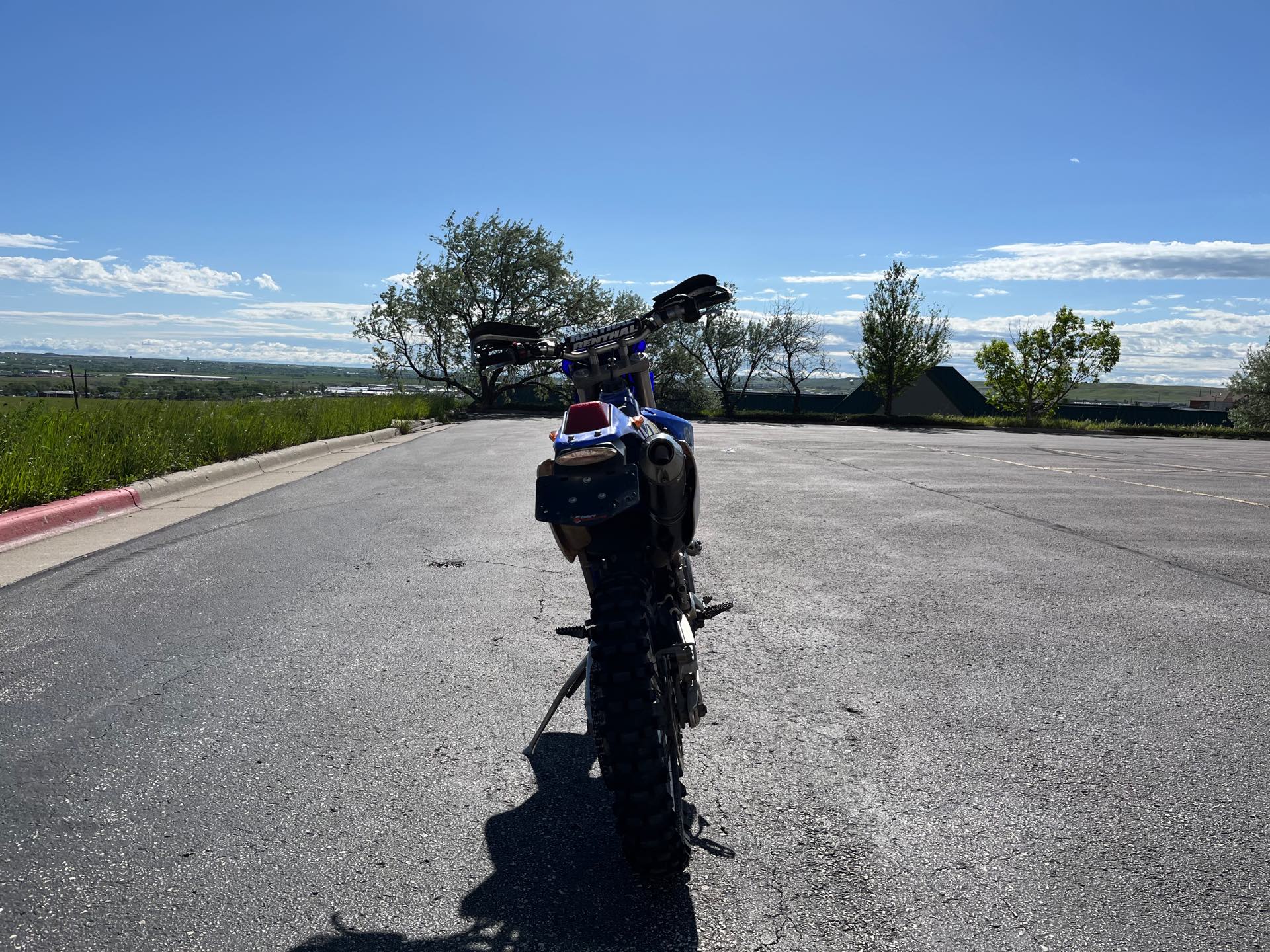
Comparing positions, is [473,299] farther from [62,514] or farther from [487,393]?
[62,514]

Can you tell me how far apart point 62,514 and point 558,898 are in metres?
7.44

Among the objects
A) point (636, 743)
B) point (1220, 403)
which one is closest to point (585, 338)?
point (636, 743)

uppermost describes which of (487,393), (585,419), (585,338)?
(585,338)

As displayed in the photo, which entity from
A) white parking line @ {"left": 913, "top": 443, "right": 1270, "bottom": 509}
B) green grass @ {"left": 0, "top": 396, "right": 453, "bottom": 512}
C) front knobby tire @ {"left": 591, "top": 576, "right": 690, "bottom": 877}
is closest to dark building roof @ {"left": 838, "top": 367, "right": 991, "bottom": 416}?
white parking line @ {"left": 913, "top": 443, "right": 1270, "bottom": 509}

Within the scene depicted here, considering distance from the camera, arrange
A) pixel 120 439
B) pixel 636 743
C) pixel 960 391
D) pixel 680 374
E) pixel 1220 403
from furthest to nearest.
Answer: pixel 1220 403 → pixel 960 391 → pixel 680 374 → pixel 120 439 → pixel 636 743

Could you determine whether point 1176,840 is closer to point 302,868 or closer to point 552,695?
point 552,695

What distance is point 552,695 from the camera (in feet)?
13.5

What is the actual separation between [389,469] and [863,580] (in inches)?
343

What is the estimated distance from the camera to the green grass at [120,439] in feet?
27.5

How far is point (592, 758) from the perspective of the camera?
139 inches

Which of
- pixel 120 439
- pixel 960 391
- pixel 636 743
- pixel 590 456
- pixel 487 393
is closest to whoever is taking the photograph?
pixel 636 743

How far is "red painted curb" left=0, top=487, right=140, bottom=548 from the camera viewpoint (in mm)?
7309

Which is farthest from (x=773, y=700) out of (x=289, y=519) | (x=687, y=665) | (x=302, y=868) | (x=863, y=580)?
(x=289, y=519)

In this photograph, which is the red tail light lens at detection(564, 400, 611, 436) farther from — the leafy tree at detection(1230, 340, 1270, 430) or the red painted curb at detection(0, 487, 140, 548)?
the leafy tree at detection(1230, 340, 1270, 430)
